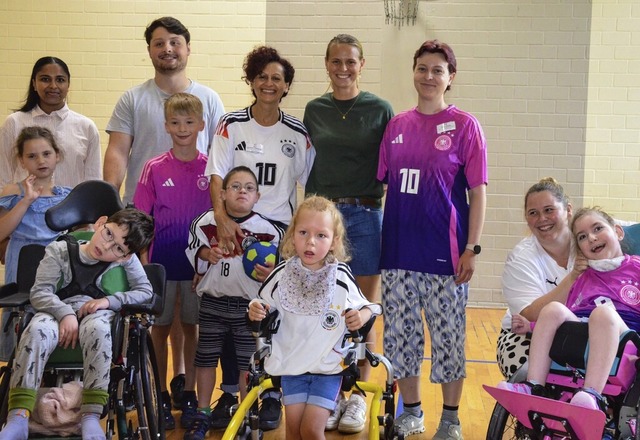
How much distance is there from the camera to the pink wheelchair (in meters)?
2.38

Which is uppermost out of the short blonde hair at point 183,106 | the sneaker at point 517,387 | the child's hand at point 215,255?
the short blonde hair at point 183,106

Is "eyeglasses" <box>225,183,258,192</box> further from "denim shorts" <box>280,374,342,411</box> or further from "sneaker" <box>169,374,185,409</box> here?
"sneaker" <box>169,374,185,409</box>

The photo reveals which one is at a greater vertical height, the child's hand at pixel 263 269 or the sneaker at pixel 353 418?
the child's hand at pixel 263 269

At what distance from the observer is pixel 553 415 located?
7.95 feet

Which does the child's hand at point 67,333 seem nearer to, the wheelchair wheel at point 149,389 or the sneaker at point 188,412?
the wheelchair wheel at point 149,389

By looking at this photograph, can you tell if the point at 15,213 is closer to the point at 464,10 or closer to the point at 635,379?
Answer: the point at 635,379

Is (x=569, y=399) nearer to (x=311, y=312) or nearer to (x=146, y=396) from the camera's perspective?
(x=311, y=312)

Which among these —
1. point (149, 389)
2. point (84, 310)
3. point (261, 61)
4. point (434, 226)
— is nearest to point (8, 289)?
point (84, 310)

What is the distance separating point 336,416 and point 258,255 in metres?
0.89

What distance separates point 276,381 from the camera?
2791 millimetres

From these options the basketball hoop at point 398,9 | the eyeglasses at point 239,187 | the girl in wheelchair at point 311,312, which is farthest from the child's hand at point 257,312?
the basketball hoop at point 398,9

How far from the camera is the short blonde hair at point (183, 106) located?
12.0ft

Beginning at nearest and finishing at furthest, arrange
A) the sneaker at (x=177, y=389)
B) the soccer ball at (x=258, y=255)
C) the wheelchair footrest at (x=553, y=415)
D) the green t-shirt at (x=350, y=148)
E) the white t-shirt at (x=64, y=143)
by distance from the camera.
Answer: the wheelchair footrest at (x=553, y=415), the soccer ball at (x=258, y=255), the green t-shirt at (x=350, y=148), the sneaker at (x=177, y=389), the white t-shirt at (x=64, y=143)

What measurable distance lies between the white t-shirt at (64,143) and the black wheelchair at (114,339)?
3.03 feet
